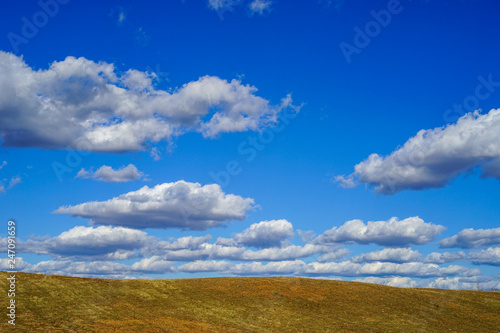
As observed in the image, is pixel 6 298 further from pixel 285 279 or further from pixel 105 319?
pixel 285 279

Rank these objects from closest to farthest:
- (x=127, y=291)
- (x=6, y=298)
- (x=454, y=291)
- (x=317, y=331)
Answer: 1. (x=6, y=298)
2. (x=317, y=331)
3. (x=127, y=291)
4. (x=454, y=291)

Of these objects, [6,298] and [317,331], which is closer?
[6,298]

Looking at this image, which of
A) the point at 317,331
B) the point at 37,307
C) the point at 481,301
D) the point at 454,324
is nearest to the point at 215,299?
the point at 317,331

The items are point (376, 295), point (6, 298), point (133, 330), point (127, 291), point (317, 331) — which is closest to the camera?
point (133, 330)

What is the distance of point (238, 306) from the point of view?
127ft

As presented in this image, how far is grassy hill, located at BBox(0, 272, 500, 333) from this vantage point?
30234mm

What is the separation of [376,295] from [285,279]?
10.3 metres

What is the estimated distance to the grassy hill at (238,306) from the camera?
3023cm

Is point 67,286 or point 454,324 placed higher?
point 67,286

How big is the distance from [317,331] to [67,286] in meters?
21.3

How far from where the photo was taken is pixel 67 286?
35812mm

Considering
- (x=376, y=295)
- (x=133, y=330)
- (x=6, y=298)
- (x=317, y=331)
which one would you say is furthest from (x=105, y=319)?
(x=376, y=295)

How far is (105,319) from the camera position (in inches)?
1191

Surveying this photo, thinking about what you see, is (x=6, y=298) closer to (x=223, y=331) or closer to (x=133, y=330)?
(x=133, y=330)
